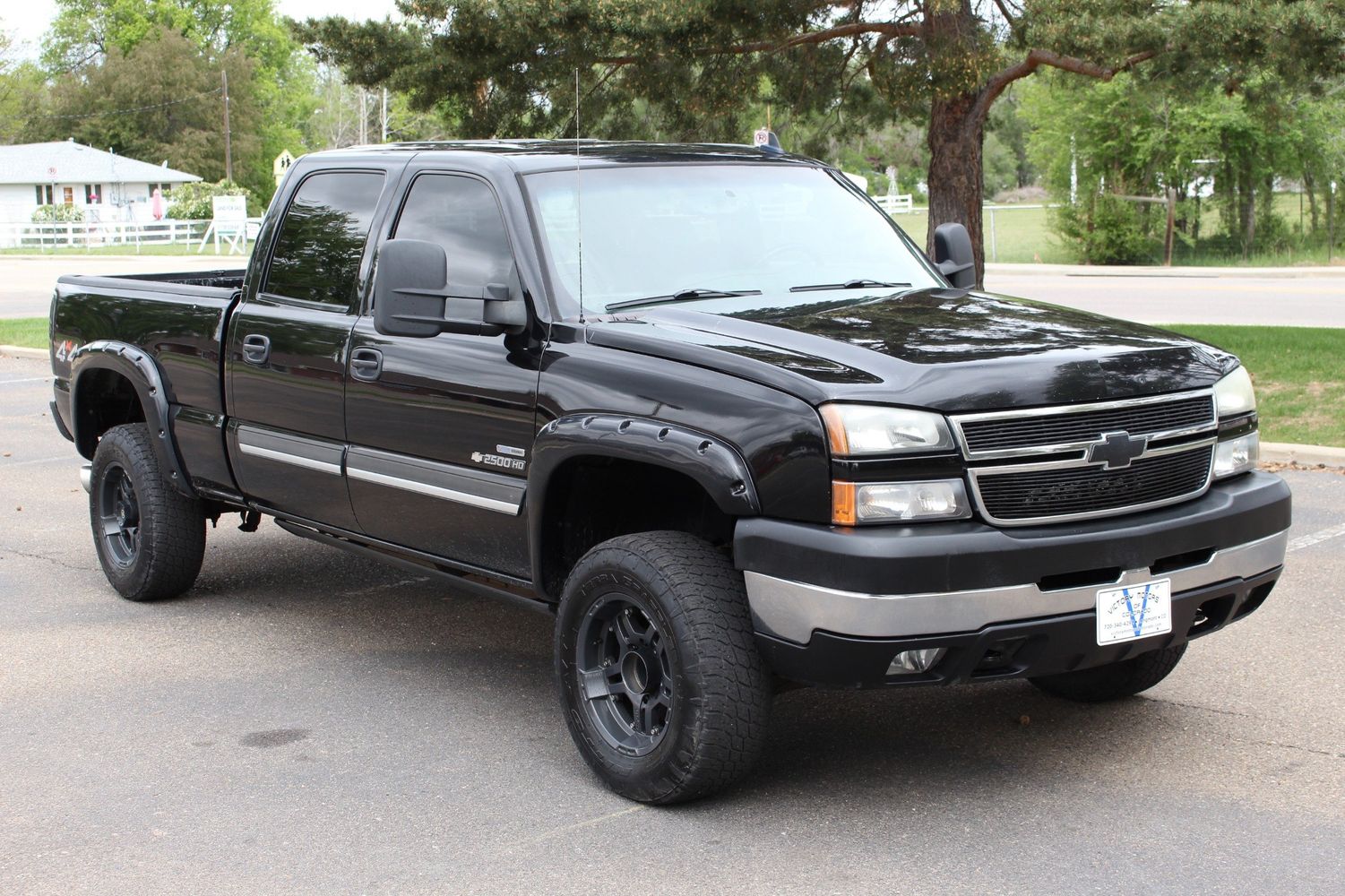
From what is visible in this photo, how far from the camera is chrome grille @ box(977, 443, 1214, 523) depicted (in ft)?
13.3

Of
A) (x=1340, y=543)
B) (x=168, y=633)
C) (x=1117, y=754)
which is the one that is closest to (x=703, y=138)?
(x=1340, y=543)

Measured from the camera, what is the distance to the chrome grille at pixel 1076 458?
159 inches

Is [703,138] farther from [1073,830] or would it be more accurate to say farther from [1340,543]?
[1073,830]

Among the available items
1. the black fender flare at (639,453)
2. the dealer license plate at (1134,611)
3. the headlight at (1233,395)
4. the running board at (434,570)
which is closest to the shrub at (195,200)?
the running board at (434,570)

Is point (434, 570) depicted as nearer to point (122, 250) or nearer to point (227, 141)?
point (122, 250)

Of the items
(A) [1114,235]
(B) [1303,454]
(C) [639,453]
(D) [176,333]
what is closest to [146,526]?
(D) [176,333]

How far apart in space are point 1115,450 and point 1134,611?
0.45 metres

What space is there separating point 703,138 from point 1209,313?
802 cm

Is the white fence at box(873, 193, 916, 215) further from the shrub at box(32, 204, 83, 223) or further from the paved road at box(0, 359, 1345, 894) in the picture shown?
the paved road at box(0, 359, 1345, 894)

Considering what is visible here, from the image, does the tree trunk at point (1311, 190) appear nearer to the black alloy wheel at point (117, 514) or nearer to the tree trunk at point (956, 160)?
the tree trunk at point (956, 160)

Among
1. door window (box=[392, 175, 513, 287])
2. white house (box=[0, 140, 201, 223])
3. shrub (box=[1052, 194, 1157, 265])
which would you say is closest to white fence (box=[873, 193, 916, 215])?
shrub (box=[1052, 194, 1157, 265])

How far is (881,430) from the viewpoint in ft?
13.1

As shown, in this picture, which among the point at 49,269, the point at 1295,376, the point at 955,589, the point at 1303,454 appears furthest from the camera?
the point at 49,269

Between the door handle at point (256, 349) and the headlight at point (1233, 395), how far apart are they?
3485 mm
